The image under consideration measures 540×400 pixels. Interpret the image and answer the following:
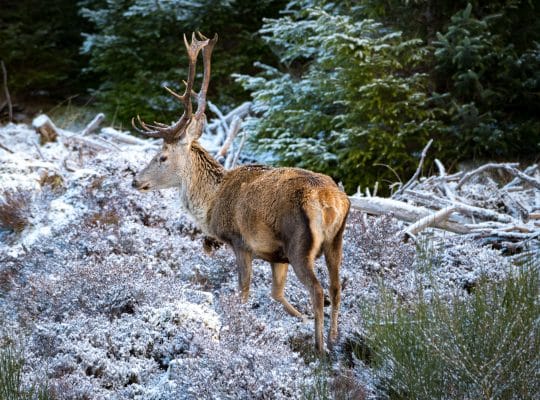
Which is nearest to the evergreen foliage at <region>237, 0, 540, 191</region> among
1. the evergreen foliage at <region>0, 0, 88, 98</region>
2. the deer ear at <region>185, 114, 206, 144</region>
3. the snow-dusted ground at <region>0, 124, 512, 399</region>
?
the snow-dusted ground at <region>0, 124, 512, 399</region>

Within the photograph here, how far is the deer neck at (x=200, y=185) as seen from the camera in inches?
261

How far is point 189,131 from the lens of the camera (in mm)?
6941

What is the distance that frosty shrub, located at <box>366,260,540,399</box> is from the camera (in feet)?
13.0

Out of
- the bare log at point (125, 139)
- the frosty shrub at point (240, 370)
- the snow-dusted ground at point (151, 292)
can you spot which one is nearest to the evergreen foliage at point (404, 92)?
the bare log at point (125, 139)

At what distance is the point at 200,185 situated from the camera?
22.1 ft

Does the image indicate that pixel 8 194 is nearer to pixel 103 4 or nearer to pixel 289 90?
pixel 289 90

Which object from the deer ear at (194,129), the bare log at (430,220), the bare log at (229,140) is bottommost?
the bare log at (229,140)

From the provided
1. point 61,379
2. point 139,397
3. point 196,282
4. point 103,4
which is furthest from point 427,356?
point 103,4

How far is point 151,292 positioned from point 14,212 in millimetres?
2853

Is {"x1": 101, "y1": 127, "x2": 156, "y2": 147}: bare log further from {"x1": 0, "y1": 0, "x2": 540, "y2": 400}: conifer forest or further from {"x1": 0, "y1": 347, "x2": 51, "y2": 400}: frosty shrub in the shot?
{"x1": 0, "y1": 347, "x2": 51, "y2": 400}: frosty shrub

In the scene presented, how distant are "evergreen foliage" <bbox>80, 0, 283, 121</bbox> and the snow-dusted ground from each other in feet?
19.4

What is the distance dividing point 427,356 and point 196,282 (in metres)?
3.13

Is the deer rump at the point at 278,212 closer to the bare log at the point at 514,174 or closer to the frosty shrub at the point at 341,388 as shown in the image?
the frosty shrub at the point at 341,388

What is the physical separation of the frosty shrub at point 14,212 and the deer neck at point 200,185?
2.25m
